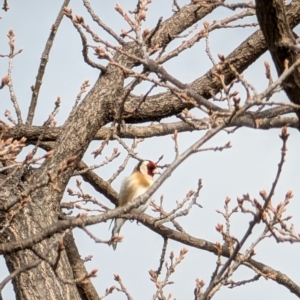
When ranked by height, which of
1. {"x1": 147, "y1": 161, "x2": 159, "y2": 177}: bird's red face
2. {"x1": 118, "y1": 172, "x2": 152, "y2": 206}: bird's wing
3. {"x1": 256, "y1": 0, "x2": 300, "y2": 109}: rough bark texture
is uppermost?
{"x1": 147, "y1": 161, "x2": 159, "y2": 177}: bird's red face

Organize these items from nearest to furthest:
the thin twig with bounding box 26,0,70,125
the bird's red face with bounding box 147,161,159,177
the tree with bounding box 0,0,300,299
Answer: the tree with bounding box 0,0,300,299, the thin twig with bounding box 26,0,70,125, the bird's red face with bounding box 147,161,159,177

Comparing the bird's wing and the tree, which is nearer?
the tree

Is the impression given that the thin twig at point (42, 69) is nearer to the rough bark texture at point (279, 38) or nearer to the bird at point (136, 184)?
the bird at point (136, 184)

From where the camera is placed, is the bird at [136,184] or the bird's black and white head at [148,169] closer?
the bird at [136,184]

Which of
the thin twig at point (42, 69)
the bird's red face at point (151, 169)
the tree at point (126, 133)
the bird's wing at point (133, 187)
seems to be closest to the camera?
the tree at point (126, 133)

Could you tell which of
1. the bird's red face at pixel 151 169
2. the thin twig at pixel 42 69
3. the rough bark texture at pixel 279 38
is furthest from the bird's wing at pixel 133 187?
the rough bark texture at pixel 279 38

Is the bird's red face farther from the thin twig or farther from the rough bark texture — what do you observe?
the rough bark texture

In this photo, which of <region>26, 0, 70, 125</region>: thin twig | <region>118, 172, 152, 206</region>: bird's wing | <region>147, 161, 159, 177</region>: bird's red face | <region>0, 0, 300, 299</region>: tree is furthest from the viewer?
<region>147, 161, 159, 177</region>: bird's red face

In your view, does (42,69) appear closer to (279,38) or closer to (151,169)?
(151,169)

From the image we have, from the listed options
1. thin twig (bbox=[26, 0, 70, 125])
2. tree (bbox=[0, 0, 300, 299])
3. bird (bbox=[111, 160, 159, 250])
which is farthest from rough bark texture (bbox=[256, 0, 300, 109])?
bird (bbox=[111, 160, 159, 250])

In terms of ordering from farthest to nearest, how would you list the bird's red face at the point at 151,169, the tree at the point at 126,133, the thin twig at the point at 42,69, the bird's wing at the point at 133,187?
the bird's red face at the point at 151,169, the bird's wing at the point at 133,187, the thin twig at the point at 42,69, the tree at the point at 126,133

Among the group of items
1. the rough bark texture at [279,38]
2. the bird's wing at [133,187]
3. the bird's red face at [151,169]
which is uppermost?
the bird's red face at [151,169]

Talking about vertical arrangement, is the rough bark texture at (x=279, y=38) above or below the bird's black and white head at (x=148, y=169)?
below

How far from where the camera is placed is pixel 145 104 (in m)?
5.10
